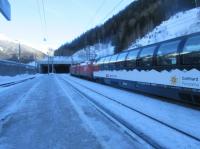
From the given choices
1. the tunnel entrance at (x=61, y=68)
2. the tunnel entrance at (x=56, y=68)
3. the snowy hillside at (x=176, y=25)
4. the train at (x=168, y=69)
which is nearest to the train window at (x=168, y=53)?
the train at (x=168, y=69)

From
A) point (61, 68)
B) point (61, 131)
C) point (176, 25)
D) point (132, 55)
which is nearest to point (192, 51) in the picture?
point (61, 131)

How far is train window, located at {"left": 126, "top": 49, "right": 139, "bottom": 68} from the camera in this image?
62.3ft

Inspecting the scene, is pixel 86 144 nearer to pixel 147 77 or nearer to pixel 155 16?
pixel 147 77

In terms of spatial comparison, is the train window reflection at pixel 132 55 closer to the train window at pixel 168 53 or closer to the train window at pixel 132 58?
the train window at pixel 132 58

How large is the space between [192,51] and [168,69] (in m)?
2.20

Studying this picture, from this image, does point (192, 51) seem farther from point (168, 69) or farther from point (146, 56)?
point (146, 56)

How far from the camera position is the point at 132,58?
19.5 metres

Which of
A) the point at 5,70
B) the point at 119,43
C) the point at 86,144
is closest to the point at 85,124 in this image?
the point at 86,144

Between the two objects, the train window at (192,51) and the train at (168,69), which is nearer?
the train window at (192,51)

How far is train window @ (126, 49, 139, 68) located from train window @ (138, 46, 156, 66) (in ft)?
3.57

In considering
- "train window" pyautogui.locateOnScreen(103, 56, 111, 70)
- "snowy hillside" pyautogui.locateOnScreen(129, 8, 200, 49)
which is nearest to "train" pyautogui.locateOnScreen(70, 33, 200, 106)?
"train window" pyautogui.locateOnScreen(103, 56, 111, 70)

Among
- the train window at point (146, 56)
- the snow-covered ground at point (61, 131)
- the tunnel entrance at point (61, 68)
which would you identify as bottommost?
the snow-covered ground at point (61, 131)

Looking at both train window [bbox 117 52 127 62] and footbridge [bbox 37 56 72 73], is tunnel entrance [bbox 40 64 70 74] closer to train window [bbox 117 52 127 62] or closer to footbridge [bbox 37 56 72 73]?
footbridge [bbox 37 56 72 73]

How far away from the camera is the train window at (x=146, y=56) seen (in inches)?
630
